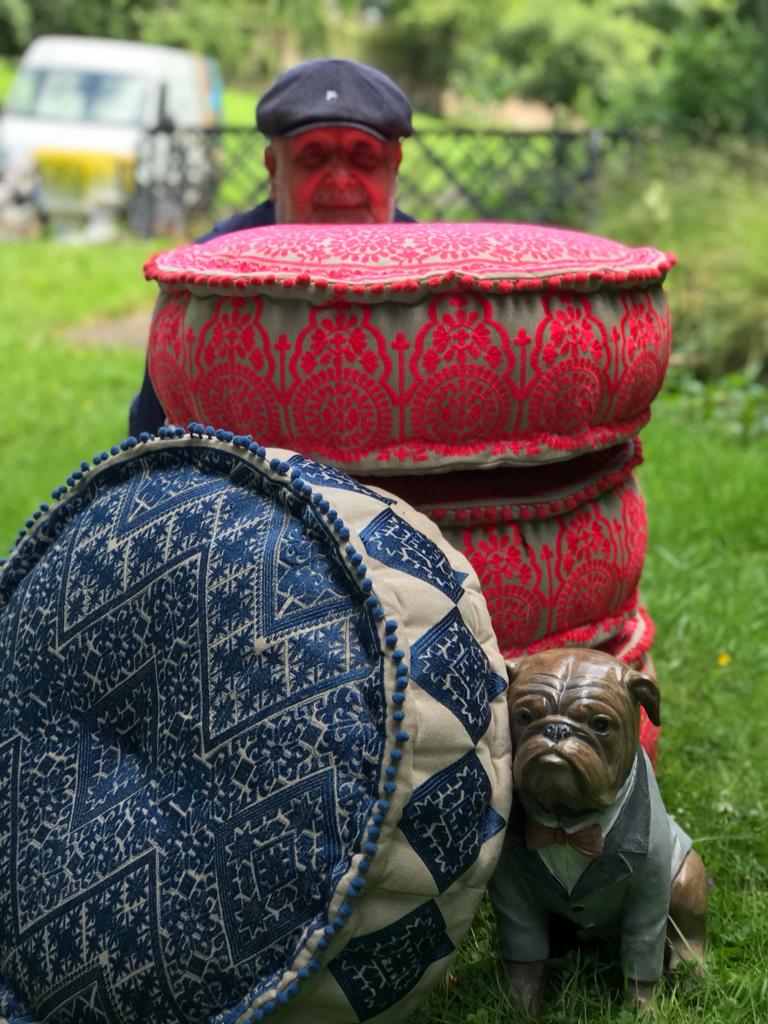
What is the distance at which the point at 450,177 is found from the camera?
10.6 meters

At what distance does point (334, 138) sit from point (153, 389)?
73 cm

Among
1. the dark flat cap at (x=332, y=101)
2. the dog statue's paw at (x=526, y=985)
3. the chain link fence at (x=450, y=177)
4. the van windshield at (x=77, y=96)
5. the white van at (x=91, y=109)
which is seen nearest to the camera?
the dog statue's paw at (x=526, y=985)

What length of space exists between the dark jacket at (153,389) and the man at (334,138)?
0.05 feet

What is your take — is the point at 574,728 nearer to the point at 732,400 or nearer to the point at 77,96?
the point at 732,400

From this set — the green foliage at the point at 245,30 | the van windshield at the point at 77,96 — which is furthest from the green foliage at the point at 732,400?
the green foliage at the point at 245,30

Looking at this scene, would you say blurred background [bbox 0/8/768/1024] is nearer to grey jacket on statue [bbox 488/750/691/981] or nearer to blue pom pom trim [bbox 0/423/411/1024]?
grey jacket on statue [bbox 488/750/691/981]

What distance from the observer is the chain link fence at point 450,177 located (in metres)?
10.6

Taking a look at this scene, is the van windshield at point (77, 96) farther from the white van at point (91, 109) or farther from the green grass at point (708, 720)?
the green grass at point (708, 720)

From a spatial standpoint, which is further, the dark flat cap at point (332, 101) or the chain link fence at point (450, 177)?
the chain link fence at point (450, 177)

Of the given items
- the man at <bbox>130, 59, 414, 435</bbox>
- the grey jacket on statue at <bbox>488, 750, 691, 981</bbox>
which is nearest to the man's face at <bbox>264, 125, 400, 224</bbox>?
the man at <bbox>130, 59, 414, 435</bbox>

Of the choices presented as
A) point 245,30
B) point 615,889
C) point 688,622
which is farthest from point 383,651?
point 245,30

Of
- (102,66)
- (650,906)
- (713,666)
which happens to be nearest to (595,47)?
(102,66)

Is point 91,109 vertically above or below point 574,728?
below

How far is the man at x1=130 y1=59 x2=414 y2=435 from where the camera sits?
2867mm
